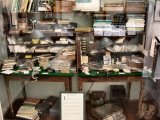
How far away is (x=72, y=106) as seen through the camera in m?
2.42

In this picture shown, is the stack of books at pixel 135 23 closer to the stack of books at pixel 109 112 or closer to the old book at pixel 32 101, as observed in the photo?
the stack of books at pixel 109 112

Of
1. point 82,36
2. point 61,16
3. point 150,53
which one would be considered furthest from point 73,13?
point 150,53

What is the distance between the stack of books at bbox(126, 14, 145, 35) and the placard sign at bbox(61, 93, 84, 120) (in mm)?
979

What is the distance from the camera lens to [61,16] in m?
2.60

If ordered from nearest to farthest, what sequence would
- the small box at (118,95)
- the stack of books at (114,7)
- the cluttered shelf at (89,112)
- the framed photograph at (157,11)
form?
the framed photograph at (157,11)
the stack of books at (114,7)
the cluttered shelf at (89,112)
the small box at (118,95)

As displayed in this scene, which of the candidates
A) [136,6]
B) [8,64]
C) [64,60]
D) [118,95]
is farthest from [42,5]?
[118,95]

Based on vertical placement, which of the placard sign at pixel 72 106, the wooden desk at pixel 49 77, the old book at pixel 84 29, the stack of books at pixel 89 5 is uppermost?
the stack of books at pixel 89 5

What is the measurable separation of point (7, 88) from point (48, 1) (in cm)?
118

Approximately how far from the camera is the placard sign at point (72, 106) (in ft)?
7.90

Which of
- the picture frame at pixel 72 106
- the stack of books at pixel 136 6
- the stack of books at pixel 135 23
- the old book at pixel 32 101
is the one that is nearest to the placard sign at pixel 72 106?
the picture frame at pixel 72 106

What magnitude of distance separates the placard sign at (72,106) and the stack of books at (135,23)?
0.98 m

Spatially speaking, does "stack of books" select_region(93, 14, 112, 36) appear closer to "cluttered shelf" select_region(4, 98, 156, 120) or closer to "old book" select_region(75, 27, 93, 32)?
"old book" select_region(75, 27, 93, 32)

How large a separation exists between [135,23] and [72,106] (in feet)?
4.02

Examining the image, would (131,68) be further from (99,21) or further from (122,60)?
(99,21)
